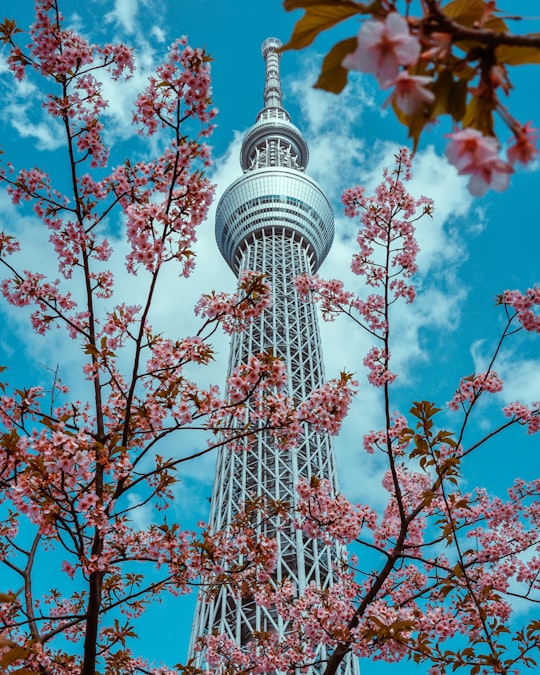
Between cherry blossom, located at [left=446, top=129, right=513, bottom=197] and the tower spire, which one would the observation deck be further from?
cherry blossom, located at [left=446, top=129, right=513, bottom=197]

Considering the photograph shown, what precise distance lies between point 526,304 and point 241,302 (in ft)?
7.87

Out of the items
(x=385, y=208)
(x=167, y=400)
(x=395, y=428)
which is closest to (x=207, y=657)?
(x=395, y=428)

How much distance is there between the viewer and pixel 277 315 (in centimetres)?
3878

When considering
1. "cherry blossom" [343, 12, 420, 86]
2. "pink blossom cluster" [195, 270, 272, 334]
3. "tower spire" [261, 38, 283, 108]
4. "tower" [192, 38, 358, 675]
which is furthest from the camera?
"tower spire" [261, 38, 283, 108]

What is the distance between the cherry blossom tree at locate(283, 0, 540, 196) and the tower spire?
5543 centimetres

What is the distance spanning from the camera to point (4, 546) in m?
4.57

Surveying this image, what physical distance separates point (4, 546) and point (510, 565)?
483 cm

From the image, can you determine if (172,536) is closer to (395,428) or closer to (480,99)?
(395,428)

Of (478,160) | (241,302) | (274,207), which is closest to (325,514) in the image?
(241,302)

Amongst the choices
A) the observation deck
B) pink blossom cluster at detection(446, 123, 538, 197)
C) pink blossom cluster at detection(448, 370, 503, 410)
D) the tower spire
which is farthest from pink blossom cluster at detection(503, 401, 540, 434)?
the tower spire

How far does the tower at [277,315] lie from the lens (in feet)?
85.9

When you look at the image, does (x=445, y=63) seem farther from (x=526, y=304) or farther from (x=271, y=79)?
(x=271, y=79)

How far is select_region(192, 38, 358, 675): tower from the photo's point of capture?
85.9ft

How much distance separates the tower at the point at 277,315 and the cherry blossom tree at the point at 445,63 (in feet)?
78.9
